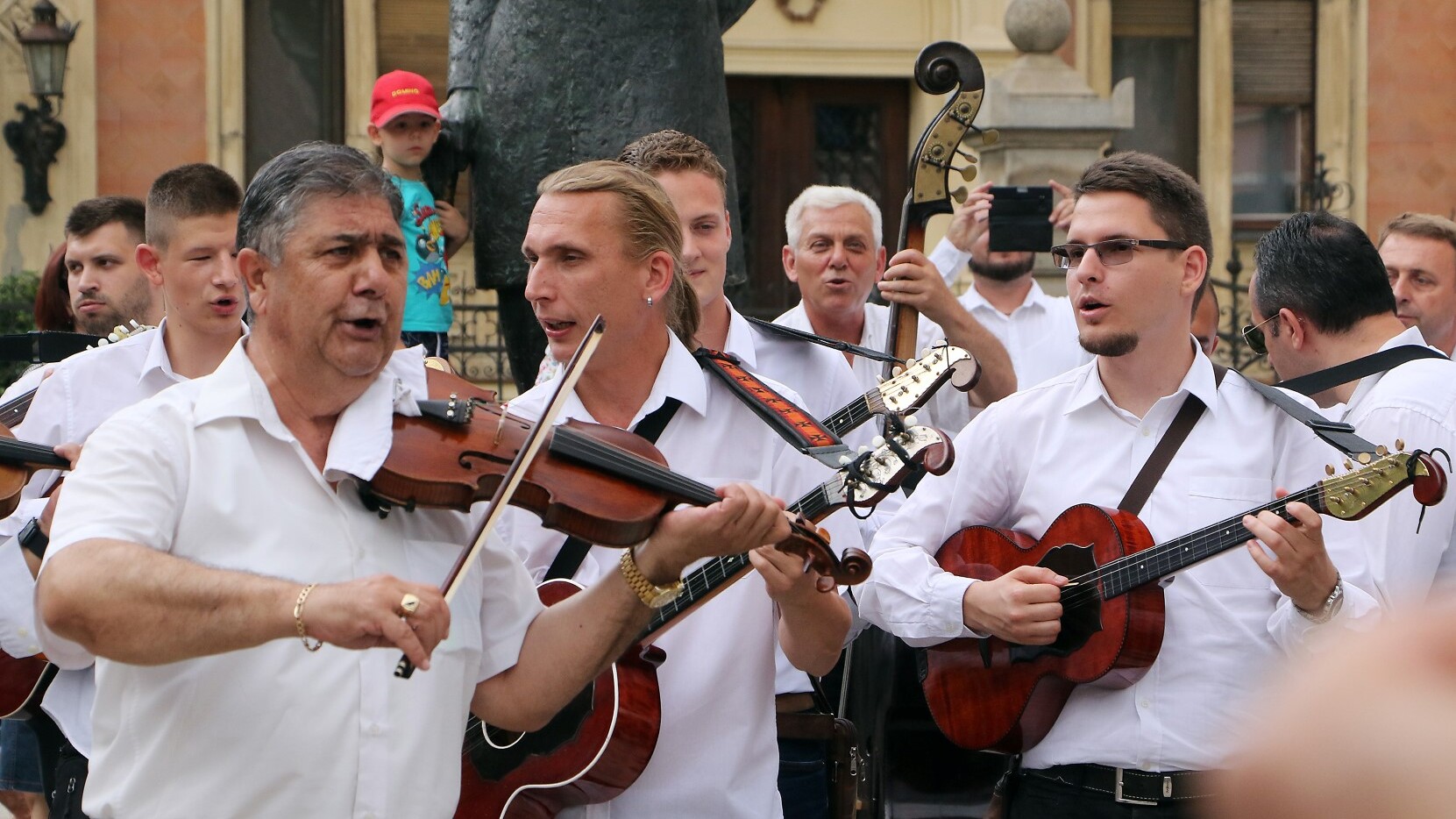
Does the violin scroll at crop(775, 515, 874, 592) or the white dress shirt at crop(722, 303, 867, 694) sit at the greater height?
the white dress shirt at crop(722, 303, 867, 694)

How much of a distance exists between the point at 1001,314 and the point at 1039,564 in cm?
307

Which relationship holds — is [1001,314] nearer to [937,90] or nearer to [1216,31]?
[937,90]

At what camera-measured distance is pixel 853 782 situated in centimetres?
363

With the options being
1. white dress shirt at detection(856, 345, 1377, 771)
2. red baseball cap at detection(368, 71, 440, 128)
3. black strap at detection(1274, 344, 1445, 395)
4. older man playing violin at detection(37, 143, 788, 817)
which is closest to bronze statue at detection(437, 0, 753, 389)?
red baseball cap at detection(368, 71, 440, 128)

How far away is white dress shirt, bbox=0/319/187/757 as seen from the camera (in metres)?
3.50

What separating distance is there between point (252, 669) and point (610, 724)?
0.81m

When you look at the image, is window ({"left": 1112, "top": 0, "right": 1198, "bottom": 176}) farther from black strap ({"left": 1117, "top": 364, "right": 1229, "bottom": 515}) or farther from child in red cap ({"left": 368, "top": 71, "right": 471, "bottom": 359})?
black strap ({"left": 1117, "top": 364, "right": 1229, "bottom": 515})

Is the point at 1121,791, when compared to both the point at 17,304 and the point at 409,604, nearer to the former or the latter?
the point at 409,604

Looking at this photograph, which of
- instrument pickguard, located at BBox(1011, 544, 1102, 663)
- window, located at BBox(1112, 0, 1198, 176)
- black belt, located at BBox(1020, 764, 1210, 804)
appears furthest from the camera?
window, located at BBox(1112, 0, 1198, 176)

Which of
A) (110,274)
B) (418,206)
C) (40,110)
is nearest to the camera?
(110,274)

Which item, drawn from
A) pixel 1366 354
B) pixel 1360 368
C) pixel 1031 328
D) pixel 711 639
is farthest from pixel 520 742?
pixel 1031 328

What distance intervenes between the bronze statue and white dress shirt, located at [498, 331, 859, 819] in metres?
1.18

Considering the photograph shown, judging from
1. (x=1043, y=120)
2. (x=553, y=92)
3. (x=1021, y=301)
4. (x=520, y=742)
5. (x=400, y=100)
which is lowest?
(x=520, y=742)

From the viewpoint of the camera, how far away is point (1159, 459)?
344cm
